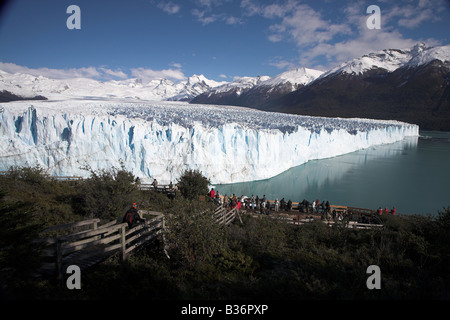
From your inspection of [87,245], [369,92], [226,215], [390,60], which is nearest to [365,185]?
[226,215]

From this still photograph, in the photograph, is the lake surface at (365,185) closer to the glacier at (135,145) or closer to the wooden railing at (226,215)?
the glacier at (135,145)

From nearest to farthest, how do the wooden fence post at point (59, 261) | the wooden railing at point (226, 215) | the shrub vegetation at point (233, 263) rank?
the shrub vegetation at point (233, 263)
the wooden fence post at point (59, 261)
the wooden railing at point (226, 215)

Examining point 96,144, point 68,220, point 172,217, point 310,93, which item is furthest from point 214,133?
point 310,93

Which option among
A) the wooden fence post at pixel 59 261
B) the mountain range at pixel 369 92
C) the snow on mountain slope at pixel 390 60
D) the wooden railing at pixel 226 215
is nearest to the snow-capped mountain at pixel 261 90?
the mountain range at pixel 369 92

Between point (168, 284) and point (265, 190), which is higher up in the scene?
point (168, 284)

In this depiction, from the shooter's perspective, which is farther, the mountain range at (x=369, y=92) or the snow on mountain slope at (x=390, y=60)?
the snow on mountain slope at (x=390, y=60)

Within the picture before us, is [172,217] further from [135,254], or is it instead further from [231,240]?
[231,240]

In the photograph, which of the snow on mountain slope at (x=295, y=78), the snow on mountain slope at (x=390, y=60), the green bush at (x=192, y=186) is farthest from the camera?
the snow on mountain slope at (x=295, y=78)

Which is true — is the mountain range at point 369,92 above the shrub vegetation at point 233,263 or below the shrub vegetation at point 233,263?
above

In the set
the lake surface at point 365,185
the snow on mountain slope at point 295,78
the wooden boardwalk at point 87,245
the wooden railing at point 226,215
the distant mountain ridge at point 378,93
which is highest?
the snow on mountain slope at point 295,78
